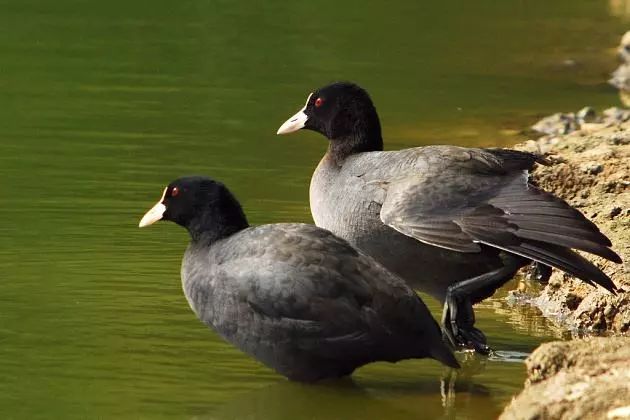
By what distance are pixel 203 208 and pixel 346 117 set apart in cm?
180

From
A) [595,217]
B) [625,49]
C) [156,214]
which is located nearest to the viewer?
[156,214]

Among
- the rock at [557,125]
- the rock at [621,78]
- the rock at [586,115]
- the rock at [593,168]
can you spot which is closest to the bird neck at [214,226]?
the rock at [593,168]

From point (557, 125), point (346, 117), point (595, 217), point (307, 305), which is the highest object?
point (346, 117)

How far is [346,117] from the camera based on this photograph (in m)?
9.36

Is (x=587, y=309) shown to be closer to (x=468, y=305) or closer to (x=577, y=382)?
(x=468, y=305)

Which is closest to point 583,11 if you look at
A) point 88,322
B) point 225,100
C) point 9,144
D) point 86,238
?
point 225,100

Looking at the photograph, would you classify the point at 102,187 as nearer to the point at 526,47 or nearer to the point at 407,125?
the point at 407,125

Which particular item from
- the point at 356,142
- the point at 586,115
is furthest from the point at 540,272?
the point at 586,115

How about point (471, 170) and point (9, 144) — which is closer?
point (471, 170)

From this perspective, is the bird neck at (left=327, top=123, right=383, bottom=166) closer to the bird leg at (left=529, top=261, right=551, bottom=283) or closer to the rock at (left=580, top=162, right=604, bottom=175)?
the bird leg at (left=529, top=261, right=551, bottom=283)

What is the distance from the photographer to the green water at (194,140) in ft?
24.5

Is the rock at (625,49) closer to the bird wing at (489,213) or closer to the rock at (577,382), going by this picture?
the bird wing at (489,213)

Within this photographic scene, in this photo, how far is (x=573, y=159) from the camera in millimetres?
10555

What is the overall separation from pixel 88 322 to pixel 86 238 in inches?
76.1
